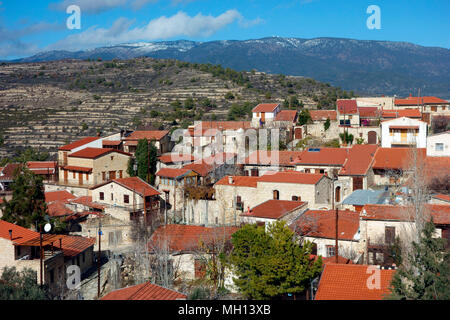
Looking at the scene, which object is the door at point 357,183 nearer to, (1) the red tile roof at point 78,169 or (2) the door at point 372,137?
(2) the door at point 372,137

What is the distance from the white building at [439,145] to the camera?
3016 cm

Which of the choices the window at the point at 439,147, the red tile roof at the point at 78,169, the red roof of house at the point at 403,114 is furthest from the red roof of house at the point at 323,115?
the red tile roof at the point at 78,169

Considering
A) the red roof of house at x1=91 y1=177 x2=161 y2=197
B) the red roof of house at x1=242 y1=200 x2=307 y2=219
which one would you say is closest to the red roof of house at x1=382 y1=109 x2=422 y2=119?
the red roof of house at x1=242 y1=200 x2=307 y2=219

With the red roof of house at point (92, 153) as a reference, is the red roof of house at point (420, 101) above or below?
above

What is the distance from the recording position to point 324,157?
31.1 metres

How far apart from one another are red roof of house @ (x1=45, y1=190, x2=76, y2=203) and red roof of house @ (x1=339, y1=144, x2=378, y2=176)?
63.7 feet

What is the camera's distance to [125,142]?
41.2 m

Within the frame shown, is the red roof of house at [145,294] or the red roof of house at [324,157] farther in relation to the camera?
the red roof of house at [324,157]

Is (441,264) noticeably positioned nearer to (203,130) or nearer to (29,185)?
(29,185)

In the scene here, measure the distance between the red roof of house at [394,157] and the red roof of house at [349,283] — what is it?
1337 centimetres

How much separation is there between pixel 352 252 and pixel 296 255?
4.61 metres

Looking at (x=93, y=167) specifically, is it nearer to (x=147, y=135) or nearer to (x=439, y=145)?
(x=147, y=135)

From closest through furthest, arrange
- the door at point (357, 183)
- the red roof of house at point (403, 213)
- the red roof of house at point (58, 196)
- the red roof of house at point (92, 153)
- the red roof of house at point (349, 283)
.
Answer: the red roof of house at point (349, 283) → the red roof of house at point (403, 213) → the door at point (357, 183) → the red roof of house at point (58, 196) → the red roof of house at point (92, 153)
